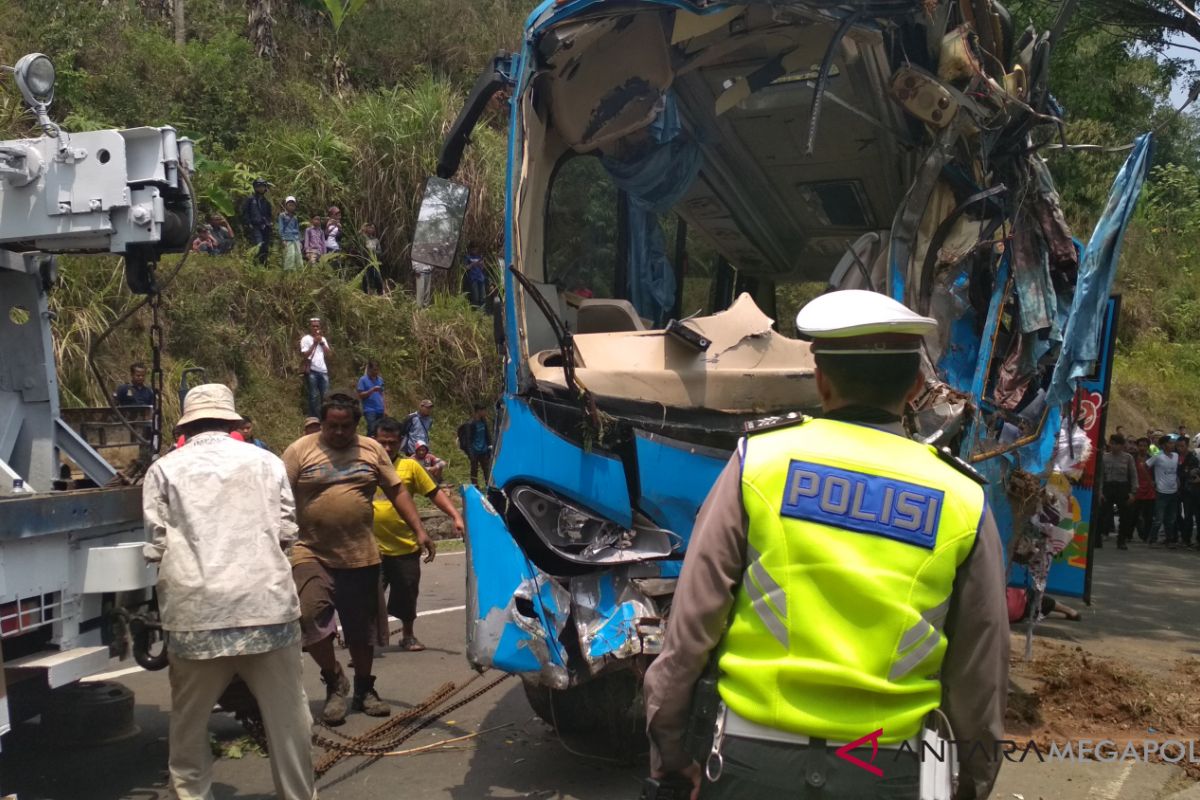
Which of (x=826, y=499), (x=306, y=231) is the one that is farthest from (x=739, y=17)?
(x=306, y=231)

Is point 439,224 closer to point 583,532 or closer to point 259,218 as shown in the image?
point 583,532

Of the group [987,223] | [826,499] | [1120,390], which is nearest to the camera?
[826,499]

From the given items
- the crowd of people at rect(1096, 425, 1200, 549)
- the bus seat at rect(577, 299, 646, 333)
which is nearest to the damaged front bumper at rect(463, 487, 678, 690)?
the bus seat at rect(577, 299, 646, 333)

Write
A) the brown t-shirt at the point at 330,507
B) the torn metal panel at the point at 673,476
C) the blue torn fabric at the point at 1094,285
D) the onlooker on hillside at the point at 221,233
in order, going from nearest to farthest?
the torn metal panel at the point at 673,476
the brown t-shirt at the point at 330,507
the blue torn fabric at the point at 1094,285
the onlooker on hillside at the point at 221,233

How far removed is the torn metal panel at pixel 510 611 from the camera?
4.43m

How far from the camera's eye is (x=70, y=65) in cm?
1786

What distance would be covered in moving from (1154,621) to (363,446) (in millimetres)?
6934

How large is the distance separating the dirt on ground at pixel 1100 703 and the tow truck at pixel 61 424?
166 inches

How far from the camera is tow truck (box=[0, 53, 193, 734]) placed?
14.0ft

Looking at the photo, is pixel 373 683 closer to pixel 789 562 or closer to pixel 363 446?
pixel 363 446

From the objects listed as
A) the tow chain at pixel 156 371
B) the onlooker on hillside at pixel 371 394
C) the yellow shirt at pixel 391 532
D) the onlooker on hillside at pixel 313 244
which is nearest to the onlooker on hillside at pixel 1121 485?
the onlooker on hillside at pixel 371 394

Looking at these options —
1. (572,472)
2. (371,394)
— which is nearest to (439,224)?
(572,472)

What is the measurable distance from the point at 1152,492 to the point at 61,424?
55.2 feet

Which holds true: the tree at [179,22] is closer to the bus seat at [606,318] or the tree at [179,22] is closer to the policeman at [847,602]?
the bus seat at [606,318]
